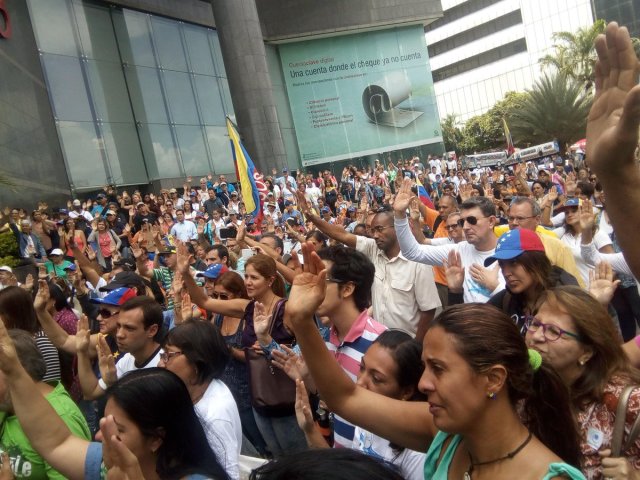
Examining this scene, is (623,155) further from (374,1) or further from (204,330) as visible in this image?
(374,1)

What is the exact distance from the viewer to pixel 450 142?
57.7 meters

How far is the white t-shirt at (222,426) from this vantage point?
274 cm

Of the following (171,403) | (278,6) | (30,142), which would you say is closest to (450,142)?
(278,6)

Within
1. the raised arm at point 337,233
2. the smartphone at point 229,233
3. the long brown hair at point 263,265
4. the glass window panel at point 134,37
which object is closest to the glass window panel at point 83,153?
the glass window panel at point 134,37

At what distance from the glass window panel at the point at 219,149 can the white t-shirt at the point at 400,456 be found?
74.4 ft

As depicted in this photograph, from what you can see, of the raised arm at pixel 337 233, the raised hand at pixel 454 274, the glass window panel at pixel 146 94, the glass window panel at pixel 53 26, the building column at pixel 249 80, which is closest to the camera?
the raised hand at pixel 454 274

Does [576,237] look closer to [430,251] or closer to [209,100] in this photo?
[430,251]

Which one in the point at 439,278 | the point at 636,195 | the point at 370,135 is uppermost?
the point at 370,135

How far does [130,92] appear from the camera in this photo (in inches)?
851

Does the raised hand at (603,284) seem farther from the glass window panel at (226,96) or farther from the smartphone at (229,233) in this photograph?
the glass window panel at (226,96)

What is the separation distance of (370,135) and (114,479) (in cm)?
3187

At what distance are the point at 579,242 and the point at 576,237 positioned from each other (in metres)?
0.23

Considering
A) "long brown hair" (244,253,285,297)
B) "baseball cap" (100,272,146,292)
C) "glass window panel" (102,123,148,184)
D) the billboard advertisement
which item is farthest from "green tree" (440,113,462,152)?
"long brown hair" (244,253,285,297)

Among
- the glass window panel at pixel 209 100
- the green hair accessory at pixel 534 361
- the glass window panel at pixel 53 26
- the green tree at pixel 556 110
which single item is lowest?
the green hair accessory at pixel 534 361
